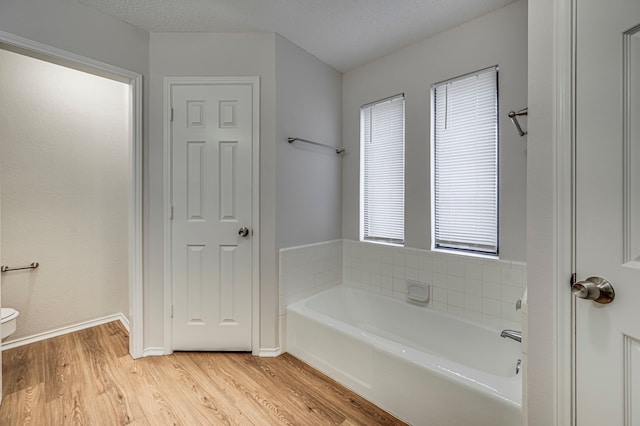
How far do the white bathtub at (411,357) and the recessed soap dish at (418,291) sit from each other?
0.08 metres

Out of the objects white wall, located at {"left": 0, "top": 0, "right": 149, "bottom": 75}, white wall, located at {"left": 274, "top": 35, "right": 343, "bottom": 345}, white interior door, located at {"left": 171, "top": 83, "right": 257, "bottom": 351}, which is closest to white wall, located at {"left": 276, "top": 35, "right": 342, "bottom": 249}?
white wall, located at {"left": 274, "top": 35, "right": 343, "bottom": 345}

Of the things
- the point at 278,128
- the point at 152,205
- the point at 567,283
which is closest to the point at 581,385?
the point at 567,283

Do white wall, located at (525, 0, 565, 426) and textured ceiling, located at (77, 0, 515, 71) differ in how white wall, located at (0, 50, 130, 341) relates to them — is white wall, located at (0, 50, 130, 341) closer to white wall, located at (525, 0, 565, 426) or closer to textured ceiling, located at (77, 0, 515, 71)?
textured ceiling, located at (77, 0, 515, 71)

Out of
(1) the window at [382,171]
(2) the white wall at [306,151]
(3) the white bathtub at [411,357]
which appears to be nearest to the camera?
(3) the white bathtub at [411,357]

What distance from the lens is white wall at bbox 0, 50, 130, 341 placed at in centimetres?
228

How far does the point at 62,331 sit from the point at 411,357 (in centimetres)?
294

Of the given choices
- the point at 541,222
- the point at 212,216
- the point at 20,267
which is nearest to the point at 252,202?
the point at 212,216

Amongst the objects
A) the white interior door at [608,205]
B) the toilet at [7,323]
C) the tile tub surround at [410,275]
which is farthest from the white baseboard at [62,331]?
the white interior door at [608,205]

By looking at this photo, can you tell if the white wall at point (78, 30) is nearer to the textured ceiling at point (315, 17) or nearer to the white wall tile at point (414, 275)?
the textured ceiling at point (315, 17)

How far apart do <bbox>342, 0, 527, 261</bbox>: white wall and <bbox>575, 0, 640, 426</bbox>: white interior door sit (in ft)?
3.09

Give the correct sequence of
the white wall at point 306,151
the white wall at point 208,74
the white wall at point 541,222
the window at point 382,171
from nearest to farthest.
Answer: the white wall at point 541,222 < the white wall at point 208,74 < the white wall at point 306,151 < the window at point 382,171

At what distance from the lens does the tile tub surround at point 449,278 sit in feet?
5.96

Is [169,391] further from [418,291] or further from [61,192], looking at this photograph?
[61,192]

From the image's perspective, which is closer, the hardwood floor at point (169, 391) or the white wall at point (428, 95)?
the hardwood floor at point (169, 391)
